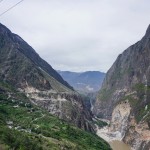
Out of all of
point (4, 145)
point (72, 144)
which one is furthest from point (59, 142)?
point (4, 145)

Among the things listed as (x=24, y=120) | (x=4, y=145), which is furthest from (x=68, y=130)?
(x=4, y=145)

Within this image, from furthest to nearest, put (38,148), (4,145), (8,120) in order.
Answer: (8,120), (38,148), (4,145)

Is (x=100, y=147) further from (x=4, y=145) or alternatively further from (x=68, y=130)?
(x=4, y=145)

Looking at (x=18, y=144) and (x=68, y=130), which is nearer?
(x=18, y=144)

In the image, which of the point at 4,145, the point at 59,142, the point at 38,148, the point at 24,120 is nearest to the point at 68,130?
the point at 24,120

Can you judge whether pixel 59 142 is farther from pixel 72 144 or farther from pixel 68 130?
pixel 68 130

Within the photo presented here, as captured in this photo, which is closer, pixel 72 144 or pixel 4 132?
pixel 4 132

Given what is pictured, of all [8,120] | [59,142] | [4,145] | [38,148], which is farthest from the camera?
[8,120]

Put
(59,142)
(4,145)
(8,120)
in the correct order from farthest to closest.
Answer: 1. (8,120)
2. (59,142)
3. (4,145)

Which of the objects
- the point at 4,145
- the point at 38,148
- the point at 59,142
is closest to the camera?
the point at 4,145
